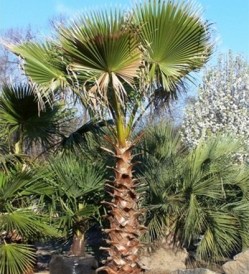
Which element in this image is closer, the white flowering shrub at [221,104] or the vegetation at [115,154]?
the vegetation at [115,154]

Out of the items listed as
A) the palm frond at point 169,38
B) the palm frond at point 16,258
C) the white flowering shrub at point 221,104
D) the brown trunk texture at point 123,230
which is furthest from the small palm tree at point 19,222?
the white flowering shrub at point 221,104

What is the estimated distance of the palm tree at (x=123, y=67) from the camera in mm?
8188

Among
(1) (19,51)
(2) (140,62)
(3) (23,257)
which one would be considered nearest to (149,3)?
(2) (140,62)

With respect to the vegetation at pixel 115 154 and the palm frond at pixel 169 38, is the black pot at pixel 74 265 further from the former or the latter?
the palm frond at pixel 169 38

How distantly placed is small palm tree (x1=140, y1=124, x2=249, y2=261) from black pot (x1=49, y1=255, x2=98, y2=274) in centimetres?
197

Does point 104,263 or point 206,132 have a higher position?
point 206,132

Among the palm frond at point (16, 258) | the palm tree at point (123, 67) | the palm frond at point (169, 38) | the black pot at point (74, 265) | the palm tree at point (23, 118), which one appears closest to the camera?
the palm tree at point (123, 67)

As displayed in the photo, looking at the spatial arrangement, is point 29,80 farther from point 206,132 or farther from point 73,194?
point 206,132

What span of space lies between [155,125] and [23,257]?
174 inches

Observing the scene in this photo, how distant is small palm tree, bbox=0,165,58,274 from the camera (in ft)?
30.6

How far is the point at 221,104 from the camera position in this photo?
1784 cm

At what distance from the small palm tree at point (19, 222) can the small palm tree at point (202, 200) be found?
2757 millimetres

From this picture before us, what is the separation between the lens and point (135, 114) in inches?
352

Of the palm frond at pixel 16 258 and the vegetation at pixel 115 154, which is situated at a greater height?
the vegetation at pixel 115 154
